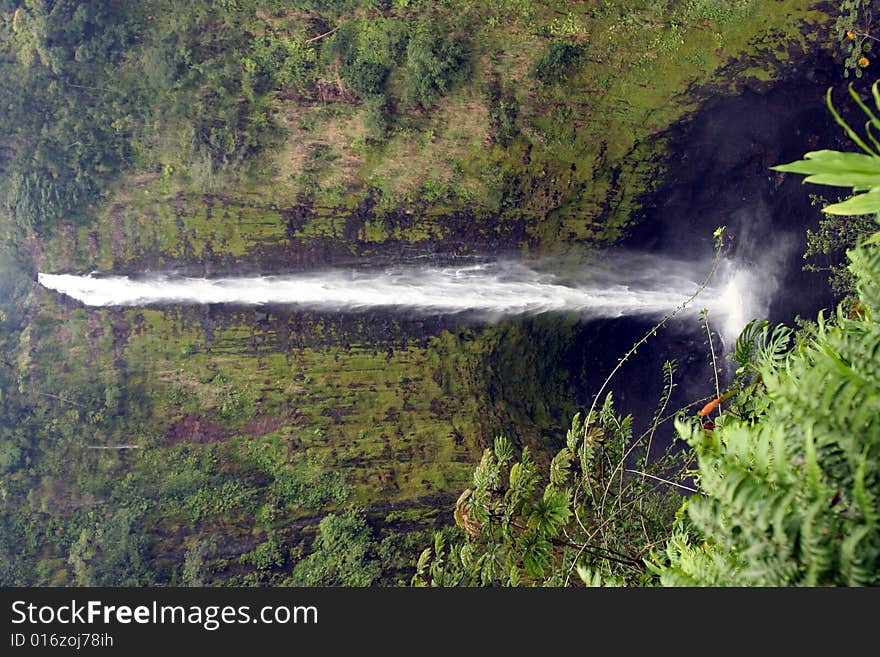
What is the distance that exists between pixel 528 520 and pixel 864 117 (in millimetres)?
7712

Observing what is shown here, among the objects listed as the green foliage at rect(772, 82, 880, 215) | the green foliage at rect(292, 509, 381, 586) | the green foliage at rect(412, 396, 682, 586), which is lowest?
the green foliage at rect(292, 509, 381, 586)

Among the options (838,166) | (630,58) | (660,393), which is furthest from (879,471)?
(630,58)

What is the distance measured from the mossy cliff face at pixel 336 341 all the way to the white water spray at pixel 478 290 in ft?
0.67

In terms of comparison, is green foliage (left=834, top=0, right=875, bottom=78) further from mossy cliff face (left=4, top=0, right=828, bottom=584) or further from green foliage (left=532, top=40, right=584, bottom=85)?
green foliage (left=532, top=40, right=584, bottom=85)

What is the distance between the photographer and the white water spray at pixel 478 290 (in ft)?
28.2

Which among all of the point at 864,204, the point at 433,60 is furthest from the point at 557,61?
the point at 864,204

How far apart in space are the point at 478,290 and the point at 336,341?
6.82 ft

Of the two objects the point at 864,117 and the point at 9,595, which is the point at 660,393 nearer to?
the point at 864,117

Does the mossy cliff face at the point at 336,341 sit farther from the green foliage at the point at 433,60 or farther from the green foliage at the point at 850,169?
the green foliage at the point at 850,169

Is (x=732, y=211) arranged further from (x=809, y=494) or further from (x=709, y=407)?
(x=809, y=494)

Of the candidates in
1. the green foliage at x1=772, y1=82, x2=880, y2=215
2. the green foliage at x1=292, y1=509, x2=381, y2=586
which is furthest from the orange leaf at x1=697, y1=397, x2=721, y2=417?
the green foliage at x1=292, y1=509, x2=381, y2=586

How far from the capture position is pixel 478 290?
8680mm

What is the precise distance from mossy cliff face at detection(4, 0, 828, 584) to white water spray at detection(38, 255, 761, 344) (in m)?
0.20

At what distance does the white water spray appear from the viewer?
339 inches
